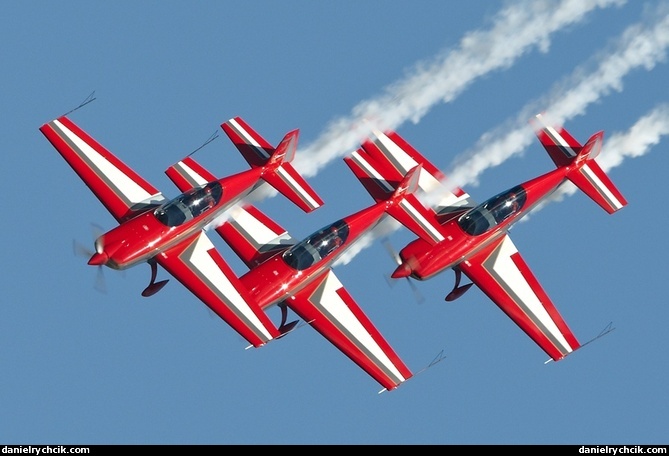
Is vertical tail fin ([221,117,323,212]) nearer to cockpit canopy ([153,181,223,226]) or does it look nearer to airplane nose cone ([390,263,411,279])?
cockpit canopy ([153,181,223,226])

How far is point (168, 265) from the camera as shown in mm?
68250

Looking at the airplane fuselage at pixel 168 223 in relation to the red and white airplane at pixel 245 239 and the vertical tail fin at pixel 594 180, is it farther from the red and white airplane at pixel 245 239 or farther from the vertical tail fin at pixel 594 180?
the vertical tail fin at pixel 594 180

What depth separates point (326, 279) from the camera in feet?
229

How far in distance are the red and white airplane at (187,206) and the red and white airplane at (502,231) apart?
290cm

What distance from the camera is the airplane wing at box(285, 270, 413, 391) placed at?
6894 centimetres

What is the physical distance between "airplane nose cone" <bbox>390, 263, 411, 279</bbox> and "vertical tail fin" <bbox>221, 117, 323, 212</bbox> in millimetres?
3554

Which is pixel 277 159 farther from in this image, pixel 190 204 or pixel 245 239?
pixel 190 204

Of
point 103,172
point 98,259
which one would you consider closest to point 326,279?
point 98,259

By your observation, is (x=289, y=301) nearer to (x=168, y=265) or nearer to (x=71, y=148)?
(x=168, y=265)

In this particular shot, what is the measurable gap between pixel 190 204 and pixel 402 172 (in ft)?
28.6

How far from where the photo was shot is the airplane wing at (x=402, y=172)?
71.4 metres

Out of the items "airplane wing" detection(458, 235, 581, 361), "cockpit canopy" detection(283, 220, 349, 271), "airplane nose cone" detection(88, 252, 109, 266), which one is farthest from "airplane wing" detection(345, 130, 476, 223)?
"airplane nose cone" detection(88, 252, 109, 266)

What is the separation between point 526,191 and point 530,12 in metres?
7.25

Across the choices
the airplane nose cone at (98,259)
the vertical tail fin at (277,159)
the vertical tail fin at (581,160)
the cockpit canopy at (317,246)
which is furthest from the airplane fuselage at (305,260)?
the vertical tail fin at (581,160)
